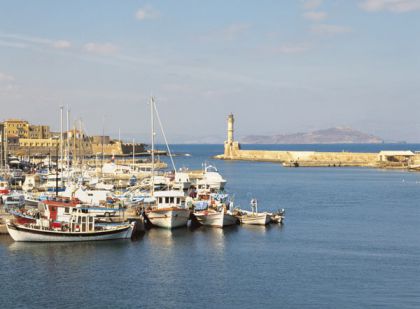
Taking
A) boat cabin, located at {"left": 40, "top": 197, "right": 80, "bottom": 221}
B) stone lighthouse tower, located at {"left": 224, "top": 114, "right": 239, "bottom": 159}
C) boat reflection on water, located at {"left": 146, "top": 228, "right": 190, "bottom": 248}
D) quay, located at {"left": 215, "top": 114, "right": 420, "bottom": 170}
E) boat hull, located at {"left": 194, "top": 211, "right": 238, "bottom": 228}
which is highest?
stone lighthouse tower, located at {"left": 224, "top": 114, "right": 239, "bottom": 159}

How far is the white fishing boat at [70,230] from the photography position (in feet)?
113

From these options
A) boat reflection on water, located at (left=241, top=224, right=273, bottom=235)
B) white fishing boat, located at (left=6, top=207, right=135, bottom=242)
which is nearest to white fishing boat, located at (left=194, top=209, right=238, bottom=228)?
boat reflection on water, located at (left=241, top=224, right=273, bottom=235)

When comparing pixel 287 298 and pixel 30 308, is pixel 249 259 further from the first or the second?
pixel 30 308

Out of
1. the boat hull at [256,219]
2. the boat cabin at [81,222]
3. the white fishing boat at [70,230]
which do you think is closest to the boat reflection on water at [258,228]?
the boat hull at [256,219]

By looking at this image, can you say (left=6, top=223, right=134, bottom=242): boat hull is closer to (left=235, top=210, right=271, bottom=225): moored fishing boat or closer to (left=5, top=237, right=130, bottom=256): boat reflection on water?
(left=5, top=237, right=130, bottom=256): boat reflection on water

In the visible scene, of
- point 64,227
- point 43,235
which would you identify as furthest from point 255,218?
point 43,235

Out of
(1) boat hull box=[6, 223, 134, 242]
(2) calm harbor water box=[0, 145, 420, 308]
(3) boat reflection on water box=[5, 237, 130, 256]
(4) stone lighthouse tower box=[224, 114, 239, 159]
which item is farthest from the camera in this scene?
(4) stone lighthouse tower box=[224, 114, 239, 159]

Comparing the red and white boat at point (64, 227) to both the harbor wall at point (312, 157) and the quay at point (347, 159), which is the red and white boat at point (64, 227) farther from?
the harbor wall at point (312, 157)

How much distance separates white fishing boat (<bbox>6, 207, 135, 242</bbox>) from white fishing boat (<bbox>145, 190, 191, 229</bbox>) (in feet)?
10.6

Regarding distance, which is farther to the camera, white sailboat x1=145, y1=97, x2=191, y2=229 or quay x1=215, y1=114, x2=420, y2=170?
quay x1=215, y1=114, x2=420, y2=170

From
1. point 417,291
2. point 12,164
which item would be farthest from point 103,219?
point 12,164

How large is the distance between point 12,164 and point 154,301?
73.1 meters

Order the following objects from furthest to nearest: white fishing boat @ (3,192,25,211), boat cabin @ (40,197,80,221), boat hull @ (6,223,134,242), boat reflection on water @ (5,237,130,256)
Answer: white fishing boat @ (3,192,25,211) → boat cabin @ (40,197,80,221) → boat hull @ (6,223,134,242) → boat reflection on water @ (5,237,130,256)

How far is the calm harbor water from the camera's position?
24422mm
